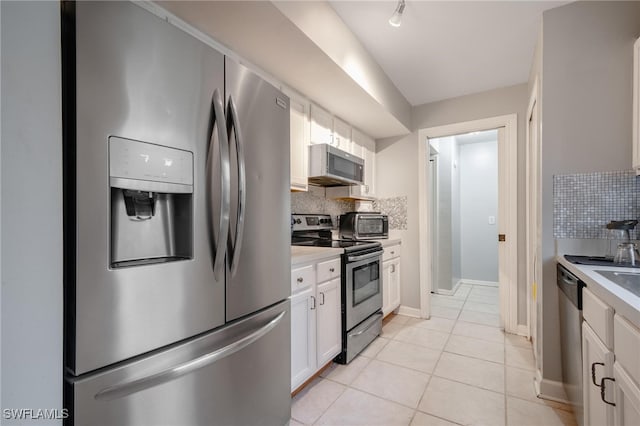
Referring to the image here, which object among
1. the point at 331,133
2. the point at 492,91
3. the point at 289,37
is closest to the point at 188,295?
the point at 289,37

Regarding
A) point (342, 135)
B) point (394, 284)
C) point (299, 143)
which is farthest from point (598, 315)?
point (342, 135)

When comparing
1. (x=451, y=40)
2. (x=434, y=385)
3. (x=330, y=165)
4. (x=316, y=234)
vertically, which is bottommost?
(x=434, y=385)

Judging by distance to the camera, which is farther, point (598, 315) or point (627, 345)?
point (598, 315)

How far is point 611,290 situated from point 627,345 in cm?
18

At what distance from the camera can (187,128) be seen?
0.93m

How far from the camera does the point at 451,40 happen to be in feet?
7.04

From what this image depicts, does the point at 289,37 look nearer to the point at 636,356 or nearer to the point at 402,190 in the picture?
the point at 636,356

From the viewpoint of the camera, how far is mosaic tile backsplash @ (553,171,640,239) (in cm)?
162

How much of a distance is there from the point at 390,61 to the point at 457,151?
10.2ft

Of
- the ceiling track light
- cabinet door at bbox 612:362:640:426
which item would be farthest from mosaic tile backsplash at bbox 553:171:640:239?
the ceiling track light

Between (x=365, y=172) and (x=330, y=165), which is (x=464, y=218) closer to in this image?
(x=365, y=172)

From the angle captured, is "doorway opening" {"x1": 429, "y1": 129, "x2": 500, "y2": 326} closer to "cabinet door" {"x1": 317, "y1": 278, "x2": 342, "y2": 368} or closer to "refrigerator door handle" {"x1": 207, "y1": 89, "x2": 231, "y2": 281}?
"cabinet door" {"x1": 317, "y1": 278, "x2": 342, "y2": 368}

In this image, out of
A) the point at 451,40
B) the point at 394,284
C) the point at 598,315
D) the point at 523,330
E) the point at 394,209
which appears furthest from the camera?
the point at 394,209

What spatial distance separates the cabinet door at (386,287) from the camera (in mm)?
2871
